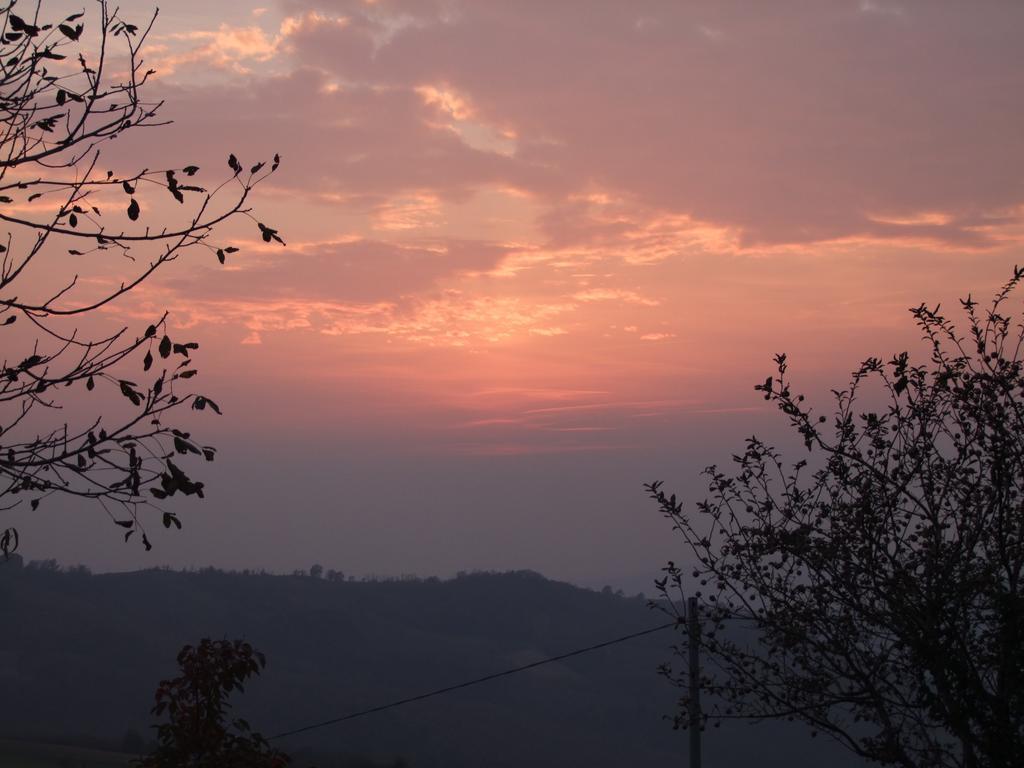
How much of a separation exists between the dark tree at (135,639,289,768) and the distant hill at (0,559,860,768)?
239 ft

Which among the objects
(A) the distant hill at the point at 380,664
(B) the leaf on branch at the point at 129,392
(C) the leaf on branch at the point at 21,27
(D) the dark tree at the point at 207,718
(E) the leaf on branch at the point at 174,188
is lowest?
(A) the distant hill at the point at 380,664

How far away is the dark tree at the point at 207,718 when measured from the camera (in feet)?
39.5

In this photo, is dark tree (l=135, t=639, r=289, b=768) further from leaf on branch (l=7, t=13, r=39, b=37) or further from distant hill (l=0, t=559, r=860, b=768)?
distant hill (l=0, t=559, r=860, b=768)

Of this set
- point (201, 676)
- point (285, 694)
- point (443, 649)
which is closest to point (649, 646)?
point (443, 649)

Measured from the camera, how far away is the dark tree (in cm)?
1205

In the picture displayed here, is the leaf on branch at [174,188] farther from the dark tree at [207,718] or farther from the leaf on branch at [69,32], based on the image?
the dark tree at [207,718]

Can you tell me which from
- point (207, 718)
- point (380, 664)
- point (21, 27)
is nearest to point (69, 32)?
point (21, 27)

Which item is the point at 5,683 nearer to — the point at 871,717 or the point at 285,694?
→ the point at 285,694

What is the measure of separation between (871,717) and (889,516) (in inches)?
78.8

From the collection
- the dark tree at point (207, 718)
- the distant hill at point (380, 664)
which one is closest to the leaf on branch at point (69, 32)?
the dark tree at point (207, 718)

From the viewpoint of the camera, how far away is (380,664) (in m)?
138

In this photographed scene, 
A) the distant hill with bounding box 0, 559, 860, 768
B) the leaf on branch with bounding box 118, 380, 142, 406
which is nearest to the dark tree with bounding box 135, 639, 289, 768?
the leaf on branch with bounding box 118, 380, 142, 406

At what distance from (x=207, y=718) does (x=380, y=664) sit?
131 metres

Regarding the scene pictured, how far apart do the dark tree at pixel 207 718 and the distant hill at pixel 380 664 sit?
7298cm
